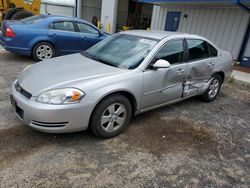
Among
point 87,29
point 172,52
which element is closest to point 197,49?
point 172,52

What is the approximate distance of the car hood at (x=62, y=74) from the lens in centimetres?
266

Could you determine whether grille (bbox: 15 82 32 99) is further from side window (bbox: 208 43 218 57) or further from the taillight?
the taillight

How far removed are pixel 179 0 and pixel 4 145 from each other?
8.08 metres

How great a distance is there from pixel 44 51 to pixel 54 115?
4659mm

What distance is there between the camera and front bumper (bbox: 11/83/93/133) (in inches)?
98.0

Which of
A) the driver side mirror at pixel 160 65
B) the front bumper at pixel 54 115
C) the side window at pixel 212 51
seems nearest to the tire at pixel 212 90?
the side window at pixel 212 51

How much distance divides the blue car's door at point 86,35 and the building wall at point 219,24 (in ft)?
16.2

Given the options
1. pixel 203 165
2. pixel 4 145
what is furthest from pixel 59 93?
pixel 203 165

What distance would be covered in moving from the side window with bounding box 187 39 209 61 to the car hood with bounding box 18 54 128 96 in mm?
1573

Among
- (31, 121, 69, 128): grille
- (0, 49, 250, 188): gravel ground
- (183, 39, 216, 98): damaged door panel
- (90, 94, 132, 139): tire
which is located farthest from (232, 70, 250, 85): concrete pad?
(31, 121, 69, 128): grille

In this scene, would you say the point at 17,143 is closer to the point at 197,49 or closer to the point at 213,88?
the point at 197,49

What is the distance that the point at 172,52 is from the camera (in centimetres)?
360

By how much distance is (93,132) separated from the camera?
2881 millimetres

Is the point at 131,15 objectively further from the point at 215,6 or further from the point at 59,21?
the point at 59,21
